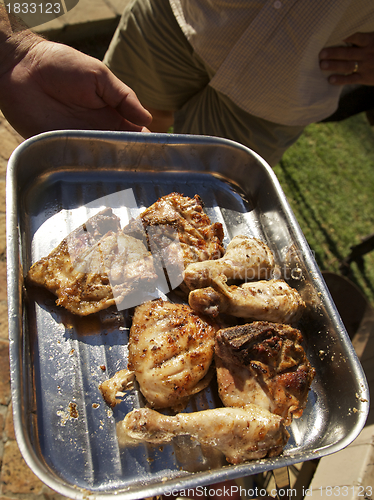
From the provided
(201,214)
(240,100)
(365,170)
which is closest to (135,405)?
(201,214)

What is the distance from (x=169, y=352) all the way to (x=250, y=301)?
0.61 metres

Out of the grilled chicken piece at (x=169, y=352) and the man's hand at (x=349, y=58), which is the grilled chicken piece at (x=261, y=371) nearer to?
the grilled chicken piece at (x=169, y=352)

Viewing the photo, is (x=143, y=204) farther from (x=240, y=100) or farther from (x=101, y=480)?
(x=101, y=480)

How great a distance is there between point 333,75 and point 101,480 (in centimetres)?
335

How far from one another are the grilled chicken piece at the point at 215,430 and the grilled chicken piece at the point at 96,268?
0.69 meters

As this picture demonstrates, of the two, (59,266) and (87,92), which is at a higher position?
(87,92)

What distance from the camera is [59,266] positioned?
2.19 meters

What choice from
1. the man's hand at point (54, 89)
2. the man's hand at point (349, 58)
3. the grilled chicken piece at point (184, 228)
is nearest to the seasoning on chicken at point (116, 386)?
the grilled chicken piece at point (184, 228)

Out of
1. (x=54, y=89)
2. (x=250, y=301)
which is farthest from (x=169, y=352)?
(x=54, y=89)

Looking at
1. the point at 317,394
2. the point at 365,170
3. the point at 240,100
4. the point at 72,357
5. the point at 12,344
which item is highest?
the point at 240,100

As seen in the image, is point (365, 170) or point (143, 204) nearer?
point (143, 204)

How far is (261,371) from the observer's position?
2033 mm

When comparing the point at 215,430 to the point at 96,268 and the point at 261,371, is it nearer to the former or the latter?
the point at 261,371

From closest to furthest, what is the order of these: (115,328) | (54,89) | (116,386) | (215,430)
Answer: (215,430)
(116,386)
(115,328)
(54,89)
